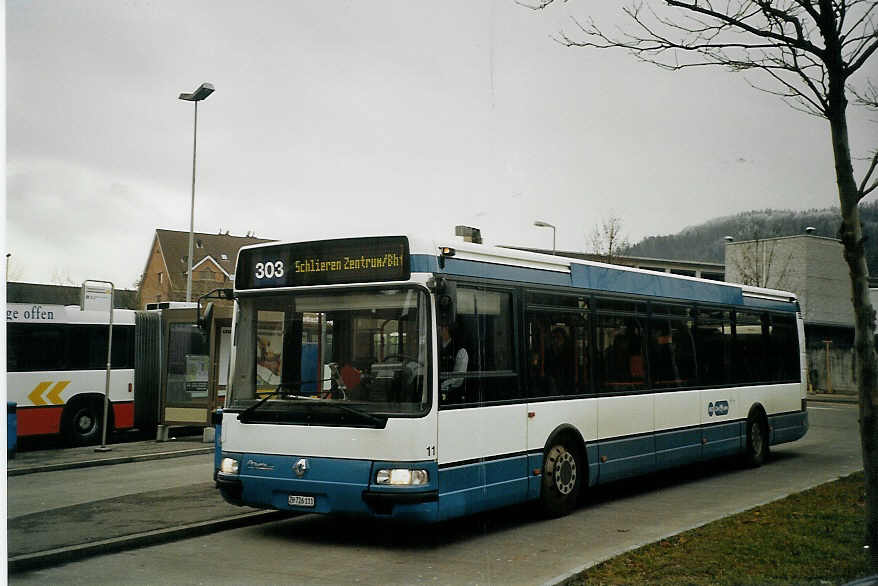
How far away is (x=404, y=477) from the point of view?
26.3ft

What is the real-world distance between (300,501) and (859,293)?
17.4 ft

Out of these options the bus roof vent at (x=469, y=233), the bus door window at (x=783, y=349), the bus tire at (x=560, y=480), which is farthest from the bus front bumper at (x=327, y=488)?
→ the bus door window at (x=783, y=349)

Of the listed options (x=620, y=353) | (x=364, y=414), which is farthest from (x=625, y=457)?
(x=364, y=414)

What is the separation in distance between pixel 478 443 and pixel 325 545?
69.8 inches

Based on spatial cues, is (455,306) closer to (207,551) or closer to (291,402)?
(291,402)

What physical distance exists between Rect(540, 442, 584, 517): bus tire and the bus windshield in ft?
7.74

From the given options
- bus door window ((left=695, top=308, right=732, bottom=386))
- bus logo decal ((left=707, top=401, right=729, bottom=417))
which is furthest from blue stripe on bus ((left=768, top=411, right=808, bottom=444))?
bus door window ((left=695, top=308, right=732, bottom=386))

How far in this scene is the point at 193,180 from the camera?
1285 cm

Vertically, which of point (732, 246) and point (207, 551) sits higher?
point (732, 246)

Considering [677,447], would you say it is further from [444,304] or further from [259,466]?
[259,466]

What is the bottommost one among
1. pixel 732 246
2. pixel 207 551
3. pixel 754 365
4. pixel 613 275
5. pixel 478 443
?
pixel 207 551

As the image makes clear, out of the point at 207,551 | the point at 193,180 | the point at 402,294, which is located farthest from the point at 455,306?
the point at 193,180

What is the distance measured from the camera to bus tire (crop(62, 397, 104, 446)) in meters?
19.1

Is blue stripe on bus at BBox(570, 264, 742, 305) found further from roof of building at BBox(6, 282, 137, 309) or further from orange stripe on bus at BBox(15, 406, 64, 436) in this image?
orange stripe on bus at BBox(15, 406, 64, 436)
